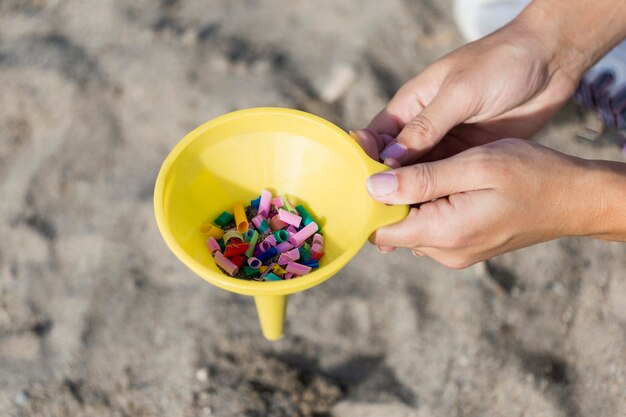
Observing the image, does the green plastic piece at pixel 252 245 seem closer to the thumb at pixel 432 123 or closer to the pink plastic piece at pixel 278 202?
the pink plastic piece at pixel 278 202

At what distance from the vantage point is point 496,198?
1341mm

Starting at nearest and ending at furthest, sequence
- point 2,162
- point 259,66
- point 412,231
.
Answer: point 412,231 → point 2,162 → point 259,66

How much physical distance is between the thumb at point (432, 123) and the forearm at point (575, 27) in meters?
0.35

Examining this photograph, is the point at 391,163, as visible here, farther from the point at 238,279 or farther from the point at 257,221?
the point at 238,279

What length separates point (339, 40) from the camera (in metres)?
2.37

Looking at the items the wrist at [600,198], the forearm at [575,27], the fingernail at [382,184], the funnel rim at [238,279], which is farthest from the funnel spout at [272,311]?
the forearm at [575,27]

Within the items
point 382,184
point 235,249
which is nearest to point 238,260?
point 235,249

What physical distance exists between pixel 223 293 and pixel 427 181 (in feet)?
2.74

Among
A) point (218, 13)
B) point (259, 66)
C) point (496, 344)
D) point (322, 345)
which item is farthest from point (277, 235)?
point (218, 13)

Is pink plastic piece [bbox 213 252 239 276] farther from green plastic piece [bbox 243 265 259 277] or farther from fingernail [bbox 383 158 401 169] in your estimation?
fingernail [bbox 383 158 401 169]

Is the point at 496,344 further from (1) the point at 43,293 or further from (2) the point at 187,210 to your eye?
(1) the point at 43,293

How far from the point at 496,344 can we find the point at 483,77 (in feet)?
2.40

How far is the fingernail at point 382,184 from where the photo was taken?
4.09 feet

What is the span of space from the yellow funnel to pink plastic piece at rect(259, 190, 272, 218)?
1.8 inches
